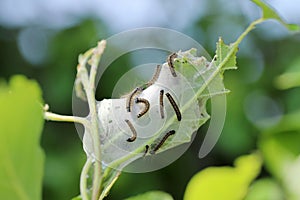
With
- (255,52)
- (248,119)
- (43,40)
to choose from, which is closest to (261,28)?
(255,52)

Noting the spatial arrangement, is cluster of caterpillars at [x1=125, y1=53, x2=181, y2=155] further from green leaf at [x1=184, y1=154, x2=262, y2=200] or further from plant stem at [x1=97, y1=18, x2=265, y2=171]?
green leaf at [x1=184, y1=154, x2=262, y2=200]

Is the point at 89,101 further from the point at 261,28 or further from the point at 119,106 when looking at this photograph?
the point at 261,28

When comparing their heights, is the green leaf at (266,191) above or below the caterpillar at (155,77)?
below

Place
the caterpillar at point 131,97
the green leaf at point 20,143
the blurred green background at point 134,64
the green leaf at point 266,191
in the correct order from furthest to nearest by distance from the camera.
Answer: the blurred green background at point 134,64 → the green leaf at point 266,191 → the caterpillar at point 131,97 → the green leaf at point 20,143

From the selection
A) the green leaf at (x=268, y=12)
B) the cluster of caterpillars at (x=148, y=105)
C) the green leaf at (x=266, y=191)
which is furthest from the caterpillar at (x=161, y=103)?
the green leaf at (x=266, y=191)

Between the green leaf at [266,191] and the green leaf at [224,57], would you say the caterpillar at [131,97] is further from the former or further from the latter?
the green leaf at [266,191]
